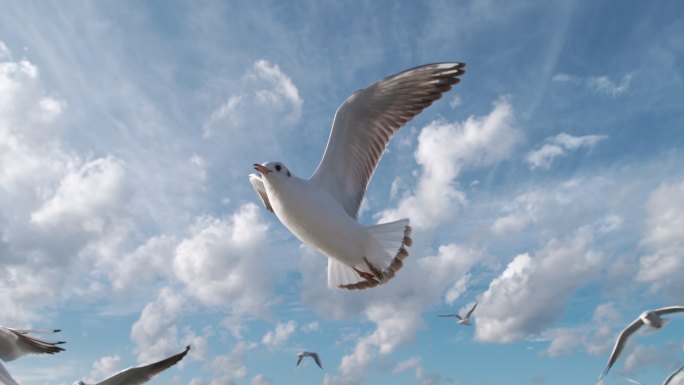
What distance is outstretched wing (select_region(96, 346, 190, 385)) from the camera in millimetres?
4812

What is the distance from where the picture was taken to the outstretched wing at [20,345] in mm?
6105

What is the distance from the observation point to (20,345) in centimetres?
618

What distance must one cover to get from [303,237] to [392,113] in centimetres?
178

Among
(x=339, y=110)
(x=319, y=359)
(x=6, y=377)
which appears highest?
(x=319, y=359)

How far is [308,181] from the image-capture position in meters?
6.89

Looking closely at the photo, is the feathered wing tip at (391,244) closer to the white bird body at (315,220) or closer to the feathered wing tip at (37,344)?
the white bird body at (315,220)

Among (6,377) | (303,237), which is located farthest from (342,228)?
(6,377)

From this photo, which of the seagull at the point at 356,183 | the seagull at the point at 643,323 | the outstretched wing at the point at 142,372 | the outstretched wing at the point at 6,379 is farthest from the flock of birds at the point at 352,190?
the seagull at the point at 643,323

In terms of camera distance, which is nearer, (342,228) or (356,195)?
(342,228)

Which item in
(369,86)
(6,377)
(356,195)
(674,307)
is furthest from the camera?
(674,307)

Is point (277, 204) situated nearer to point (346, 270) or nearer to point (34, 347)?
point (346, 270)

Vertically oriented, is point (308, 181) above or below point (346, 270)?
above

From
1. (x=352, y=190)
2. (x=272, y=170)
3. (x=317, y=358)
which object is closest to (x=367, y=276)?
(x=352, y=190)

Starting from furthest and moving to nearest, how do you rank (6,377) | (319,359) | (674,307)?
(319,359) < (674,307) < (6,377)
